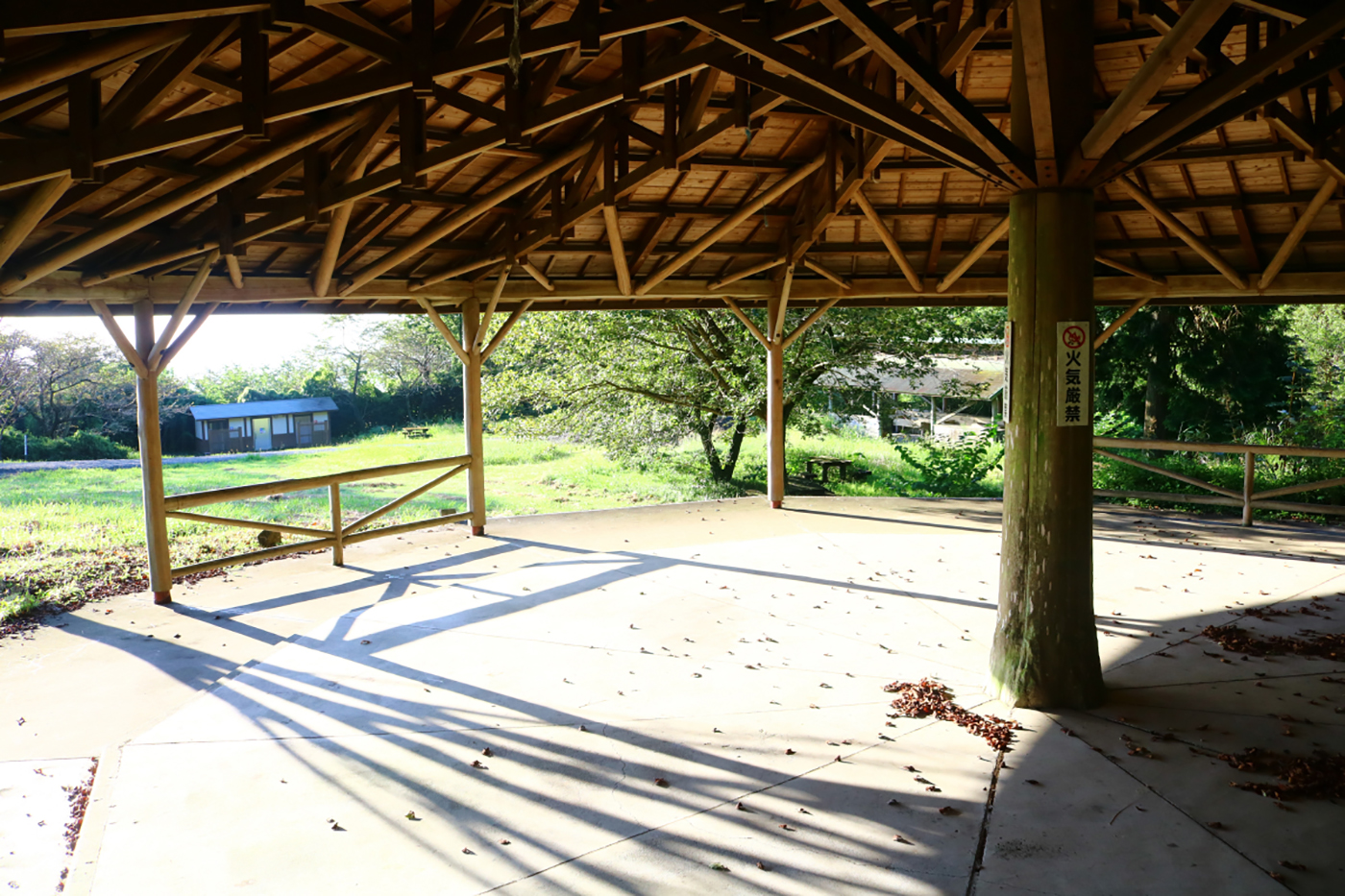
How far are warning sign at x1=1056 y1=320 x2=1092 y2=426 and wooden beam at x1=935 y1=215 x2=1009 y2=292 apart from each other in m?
5.03

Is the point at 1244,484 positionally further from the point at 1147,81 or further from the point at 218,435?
the point at 218,435

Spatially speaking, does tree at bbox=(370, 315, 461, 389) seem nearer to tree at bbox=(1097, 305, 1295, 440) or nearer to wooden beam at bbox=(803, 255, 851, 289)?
wooden beam at bbox=(803, 255, 851, 289)

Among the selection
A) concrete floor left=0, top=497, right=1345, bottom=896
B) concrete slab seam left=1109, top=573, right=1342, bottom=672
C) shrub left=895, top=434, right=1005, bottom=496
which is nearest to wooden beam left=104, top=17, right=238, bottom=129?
concrete floor left=0, top=497, right=1345, bottom=896

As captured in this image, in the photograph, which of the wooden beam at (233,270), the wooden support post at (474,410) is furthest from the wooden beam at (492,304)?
the wooden beam at (233,270)

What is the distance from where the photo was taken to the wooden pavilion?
4172 millimetres

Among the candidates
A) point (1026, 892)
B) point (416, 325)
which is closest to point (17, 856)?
point (1026, 892)

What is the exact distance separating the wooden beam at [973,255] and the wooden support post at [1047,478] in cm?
486

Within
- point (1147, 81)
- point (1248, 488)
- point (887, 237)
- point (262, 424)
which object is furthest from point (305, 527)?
point (262, 424)

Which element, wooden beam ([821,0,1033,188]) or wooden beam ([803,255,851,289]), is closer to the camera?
wooden beam ([821,0,1033,188])

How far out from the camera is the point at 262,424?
87.9 ft

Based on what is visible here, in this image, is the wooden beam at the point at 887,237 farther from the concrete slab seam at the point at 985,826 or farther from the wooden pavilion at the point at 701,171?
the concrete slab seam at the point at 985,826

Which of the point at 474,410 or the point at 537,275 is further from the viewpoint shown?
the point at 474,410

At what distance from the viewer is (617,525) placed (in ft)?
35.4

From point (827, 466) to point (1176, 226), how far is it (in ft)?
29.6
